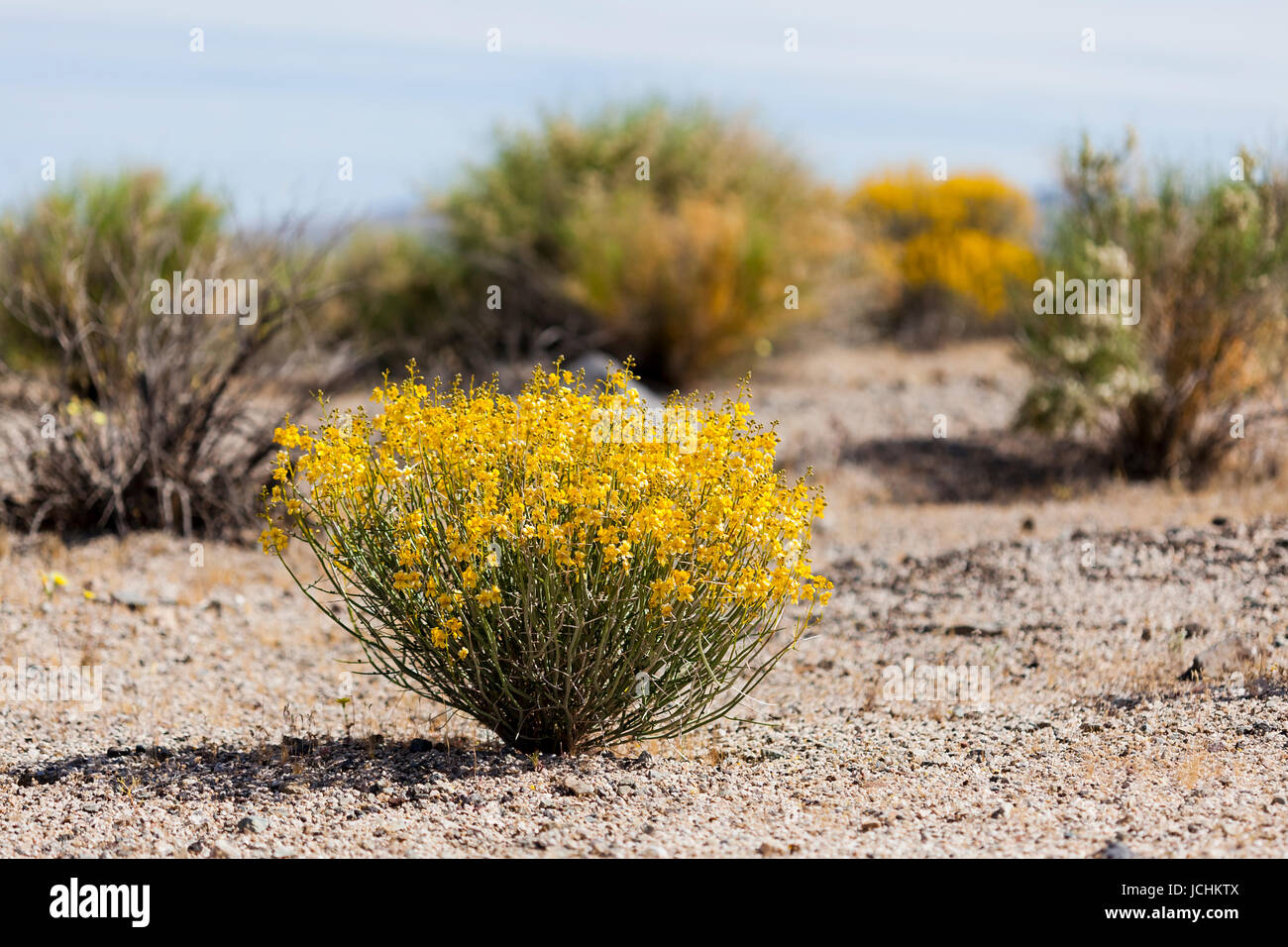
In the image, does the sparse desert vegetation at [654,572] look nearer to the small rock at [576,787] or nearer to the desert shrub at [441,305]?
the small rock at [576,787]

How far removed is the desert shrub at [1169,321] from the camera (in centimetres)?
936

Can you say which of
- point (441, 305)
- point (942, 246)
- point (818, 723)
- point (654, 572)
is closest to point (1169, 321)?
point (818, 723)

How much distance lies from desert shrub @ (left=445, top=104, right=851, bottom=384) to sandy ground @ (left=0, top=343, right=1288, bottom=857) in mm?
5074

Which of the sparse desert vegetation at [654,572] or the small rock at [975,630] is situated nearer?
the sparse desert vegetation at [654,572]

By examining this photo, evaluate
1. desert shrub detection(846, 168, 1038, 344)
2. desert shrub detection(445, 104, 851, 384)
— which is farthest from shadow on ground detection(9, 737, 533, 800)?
desert shrub detection(846, 168, 1038, 344)

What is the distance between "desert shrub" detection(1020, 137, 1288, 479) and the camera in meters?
9.36

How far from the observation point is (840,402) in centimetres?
1295

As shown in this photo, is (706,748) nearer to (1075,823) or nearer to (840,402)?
(1075,823)

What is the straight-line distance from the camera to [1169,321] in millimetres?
9719

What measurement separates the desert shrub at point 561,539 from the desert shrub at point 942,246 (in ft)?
43.0

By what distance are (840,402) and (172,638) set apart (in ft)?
26.1

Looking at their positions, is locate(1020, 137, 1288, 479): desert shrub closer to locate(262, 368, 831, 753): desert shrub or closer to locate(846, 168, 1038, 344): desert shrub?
locate(262, 368, 831, 753): desert shrub

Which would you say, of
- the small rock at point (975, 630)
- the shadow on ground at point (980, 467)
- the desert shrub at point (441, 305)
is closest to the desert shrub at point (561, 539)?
the small rock at point (975, 630)
